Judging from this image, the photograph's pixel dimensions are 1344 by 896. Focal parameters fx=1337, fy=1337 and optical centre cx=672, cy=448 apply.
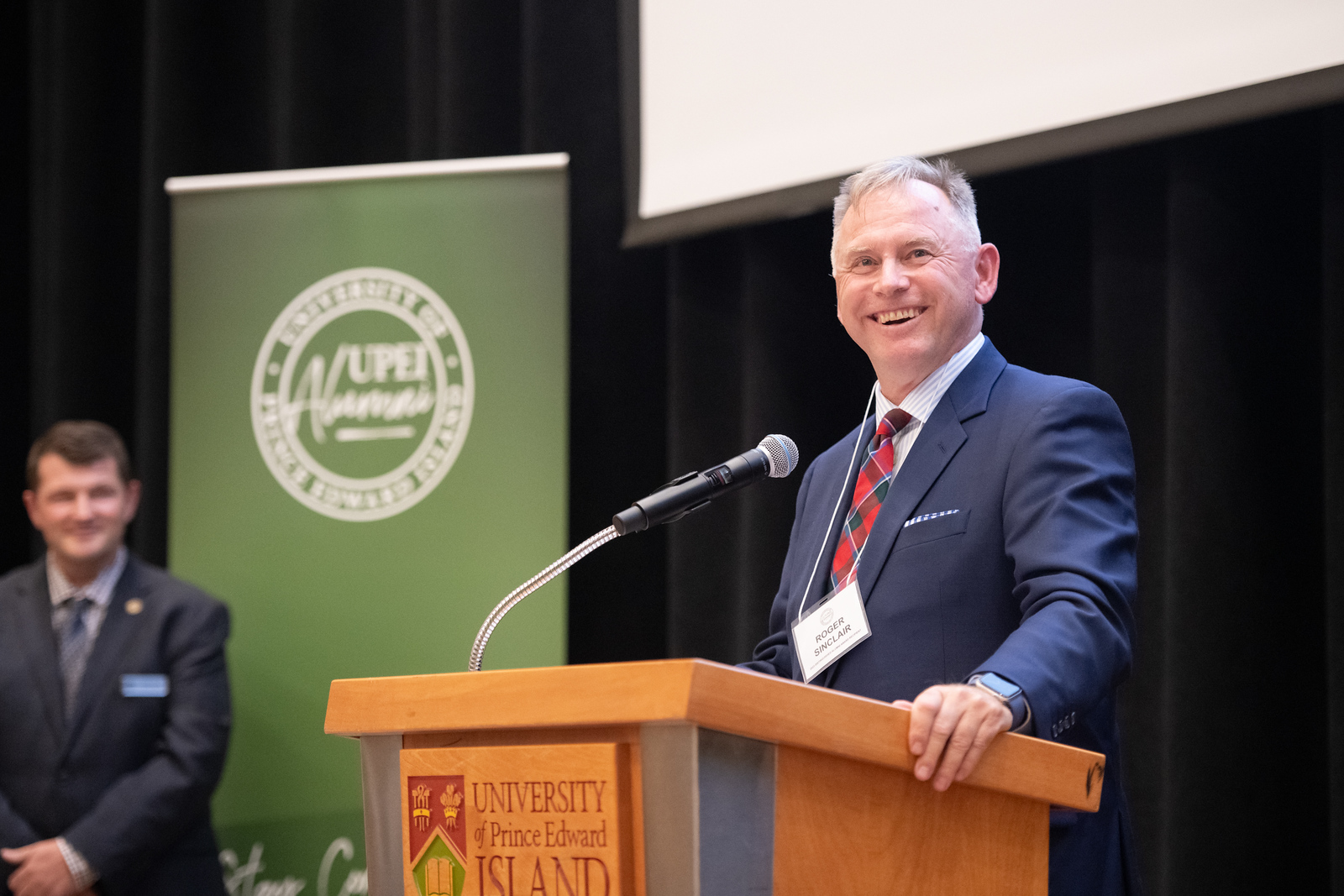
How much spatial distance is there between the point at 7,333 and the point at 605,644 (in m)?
2.41

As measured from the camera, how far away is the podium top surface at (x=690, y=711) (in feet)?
3.35

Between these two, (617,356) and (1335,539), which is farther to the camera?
(617,356)

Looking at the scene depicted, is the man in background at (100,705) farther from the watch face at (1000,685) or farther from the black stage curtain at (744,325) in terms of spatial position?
the watch face at (1000,685)

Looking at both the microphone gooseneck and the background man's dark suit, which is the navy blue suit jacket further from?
the background man's dark suit

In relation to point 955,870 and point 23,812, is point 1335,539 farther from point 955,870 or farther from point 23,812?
point 23,812

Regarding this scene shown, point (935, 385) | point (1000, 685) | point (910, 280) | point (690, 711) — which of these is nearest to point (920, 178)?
point (910, 280)

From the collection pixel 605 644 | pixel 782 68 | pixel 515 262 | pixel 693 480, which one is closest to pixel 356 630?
pixel 605 644

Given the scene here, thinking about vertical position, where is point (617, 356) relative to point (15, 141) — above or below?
below

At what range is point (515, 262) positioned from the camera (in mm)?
3357

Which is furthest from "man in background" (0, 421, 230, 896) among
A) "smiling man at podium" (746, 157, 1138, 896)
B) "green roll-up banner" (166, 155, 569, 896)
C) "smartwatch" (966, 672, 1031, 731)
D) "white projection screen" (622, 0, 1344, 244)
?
"smartwatch" (966, 672, 1031, 731)

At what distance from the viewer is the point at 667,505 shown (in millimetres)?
1401

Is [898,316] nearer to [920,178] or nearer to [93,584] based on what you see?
[920,178]

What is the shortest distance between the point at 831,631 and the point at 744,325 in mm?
1850

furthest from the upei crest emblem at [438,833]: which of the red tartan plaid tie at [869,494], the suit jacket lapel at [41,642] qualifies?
the suit jacket lapel at [41,642]
